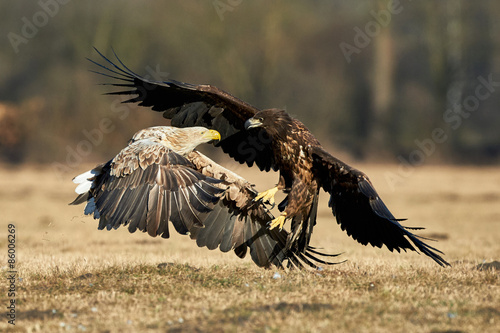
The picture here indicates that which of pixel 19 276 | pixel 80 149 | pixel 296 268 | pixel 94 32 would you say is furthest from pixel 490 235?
pixel 94 32

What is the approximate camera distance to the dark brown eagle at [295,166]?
6188mm

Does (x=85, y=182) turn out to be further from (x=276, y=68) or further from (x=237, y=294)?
(x=276, y=68)

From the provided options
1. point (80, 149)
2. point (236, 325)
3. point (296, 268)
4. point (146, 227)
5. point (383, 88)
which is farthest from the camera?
point (383, 88)

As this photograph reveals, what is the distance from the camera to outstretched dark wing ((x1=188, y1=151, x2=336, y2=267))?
682 cm

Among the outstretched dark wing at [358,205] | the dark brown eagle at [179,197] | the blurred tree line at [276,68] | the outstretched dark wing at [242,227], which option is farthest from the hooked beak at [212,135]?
the blurred tree line at [276,68]

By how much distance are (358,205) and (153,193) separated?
194 cm

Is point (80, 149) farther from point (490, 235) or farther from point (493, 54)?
point (493, 54)

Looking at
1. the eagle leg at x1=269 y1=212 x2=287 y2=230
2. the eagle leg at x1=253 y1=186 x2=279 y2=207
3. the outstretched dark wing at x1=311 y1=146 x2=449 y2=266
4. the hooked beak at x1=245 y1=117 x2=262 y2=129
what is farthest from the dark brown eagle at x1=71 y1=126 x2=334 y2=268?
the outstretched dark wing at x1=311 y1=146 x2=449 y2=266

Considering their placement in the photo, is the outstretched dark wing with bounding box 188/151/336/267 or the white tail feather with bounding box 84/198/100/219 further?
the outstretched dark wing with bounding box 188/151/336/267

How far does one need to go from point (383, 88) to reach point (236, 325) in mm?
24329

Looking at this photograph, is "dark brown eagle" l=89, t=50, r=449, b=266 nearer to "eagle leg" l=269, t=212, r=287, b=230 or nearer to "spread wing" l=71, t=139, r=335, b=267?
"eagle leg" l=269, t=212, r=287, b=230

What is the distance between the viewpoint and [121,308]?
503 cm

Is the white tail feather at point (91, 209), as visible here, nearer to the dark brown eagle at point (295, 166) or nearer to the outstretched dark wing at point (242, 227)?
the outstretched dark wing at point (242, 227)

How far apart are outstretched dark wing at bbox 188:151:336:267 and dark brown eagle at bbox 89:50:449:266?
187mm
